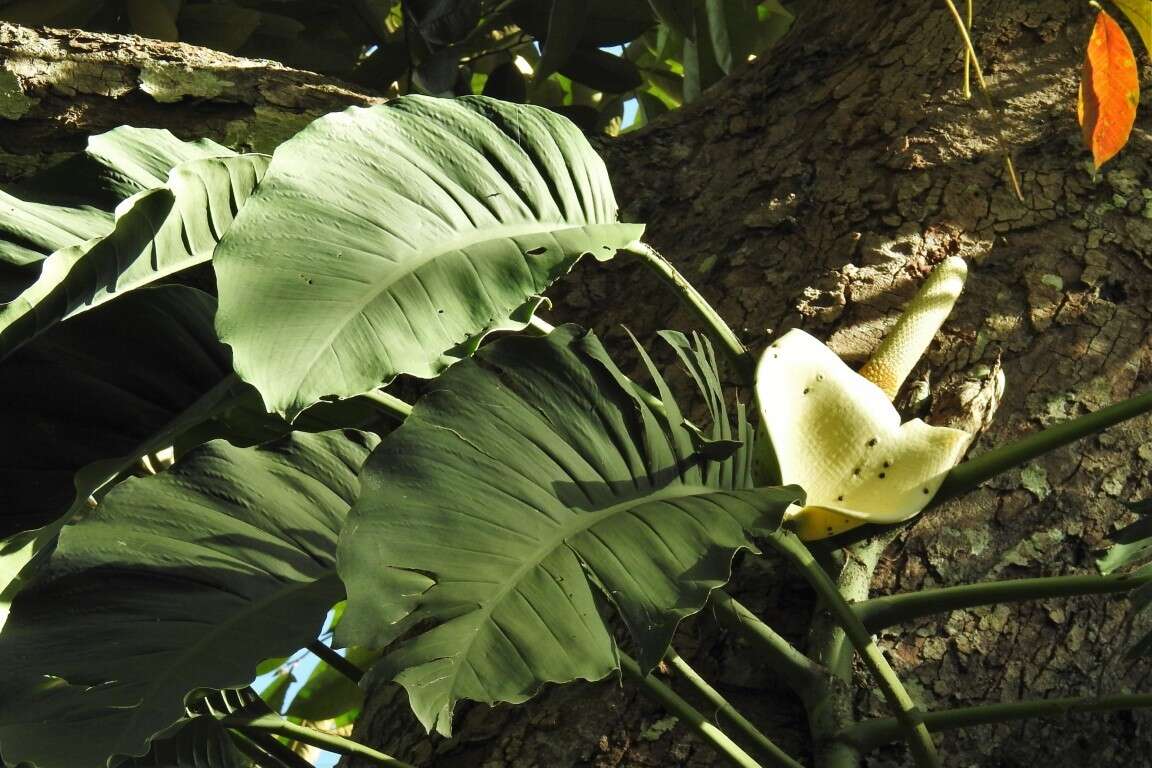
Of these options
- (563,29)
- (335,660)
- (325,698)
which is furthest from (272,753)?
(563,29)

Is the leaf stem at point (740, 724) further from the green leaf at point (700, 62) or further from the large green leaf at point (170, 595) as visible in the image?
the green leaf at point (700, 62)

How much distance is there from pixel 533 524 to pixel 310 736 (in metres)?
0.26

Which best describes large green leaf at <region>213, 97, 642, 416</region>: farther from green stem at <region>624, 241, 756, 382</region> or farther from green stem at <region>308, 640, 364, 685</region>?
green stem at <region>308, 640, 364, 685</region>

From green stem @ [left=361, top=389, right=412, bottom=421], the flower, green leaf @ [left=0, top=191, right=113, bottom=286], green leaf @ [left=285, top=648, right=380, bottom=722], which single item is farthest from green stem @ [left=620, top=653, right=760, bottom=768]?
green leaf @ [left=285, top=648, right=380, bottom=722]

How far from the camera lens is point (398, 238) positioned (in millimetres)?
669

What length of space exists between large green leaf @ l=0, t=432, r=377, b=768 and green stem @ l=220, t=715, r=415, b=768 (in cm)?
12

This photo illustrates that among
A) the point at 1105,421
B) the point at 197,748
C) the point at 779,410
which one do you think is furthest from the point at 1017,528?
the point at 197,748

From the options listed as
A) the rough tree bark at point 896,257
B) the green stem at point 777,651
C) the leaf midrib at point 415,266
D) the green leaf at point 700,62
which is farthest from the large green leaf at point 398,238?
the green leaf at point 700,62

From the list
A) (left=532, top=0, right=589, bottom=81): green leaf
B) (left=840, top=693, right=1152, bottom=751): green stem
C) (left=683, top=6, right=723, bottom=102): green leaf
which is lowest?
(left=840, top=693, right=1152, bottom=751): green stem

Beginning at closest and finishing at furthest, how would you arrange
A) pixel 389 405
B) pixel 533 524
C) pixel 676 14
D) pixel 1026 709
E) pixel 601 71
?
1. pixel 533 524
2. pixel 1026 709
3. pixel 389 405
4. pixel 676 14
5. pixel 601 71

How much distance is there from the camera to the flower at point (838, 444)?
753mm

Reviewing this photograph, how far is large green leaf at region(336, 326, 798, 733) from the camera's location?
56 cm

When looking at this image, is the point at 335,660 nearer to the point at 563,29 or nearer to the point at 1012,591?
the point at 1012,591

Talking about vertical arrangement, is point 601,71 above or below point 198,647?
above
